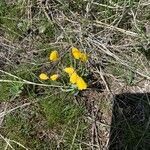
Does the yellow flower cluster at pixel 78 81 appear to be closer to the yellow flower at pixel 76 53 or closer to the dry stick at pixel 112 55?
the yellow flower at pixel 76 53

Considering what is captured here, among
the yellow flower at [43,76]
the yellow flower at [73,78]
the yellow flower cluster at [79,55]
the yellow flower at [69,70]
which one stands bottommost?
the yellow flower at [43,76]

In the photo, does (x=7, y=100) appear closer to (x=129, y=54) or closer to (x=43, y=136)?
(x=43, y=136)

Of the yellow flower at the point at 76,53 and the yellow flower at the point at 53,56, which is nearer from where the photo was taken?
the yellow flower at the point at 76,53

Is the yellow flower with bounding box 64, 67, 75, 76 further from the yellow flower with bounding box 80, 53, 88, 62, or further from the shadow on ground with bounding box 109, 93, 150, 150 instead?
the shadow on ground with bounding box 109, 93, 150, 150

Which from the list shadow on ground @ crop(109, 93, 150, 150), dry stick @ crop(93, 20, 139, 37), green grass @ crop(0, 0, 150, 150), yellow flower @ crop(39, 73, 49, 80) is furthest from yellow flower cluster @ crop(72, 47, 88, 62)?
dry stick @ crop(93, 20, 139, 37)

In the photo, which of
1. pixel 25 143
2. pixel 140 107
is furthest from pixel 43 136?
pixel 140 107

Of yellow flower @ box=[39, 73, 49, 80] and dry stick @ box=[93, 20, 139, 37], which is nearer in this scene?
yellow flower @ box=[39, 73, 49, 80]

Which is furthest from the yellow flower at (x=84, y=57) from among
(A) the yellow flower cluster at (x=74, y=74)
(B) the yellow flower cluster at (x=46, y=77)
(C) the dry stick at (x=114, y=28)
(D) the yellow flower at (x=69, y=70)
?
(C) the dry stick at (x=114, y=28)
